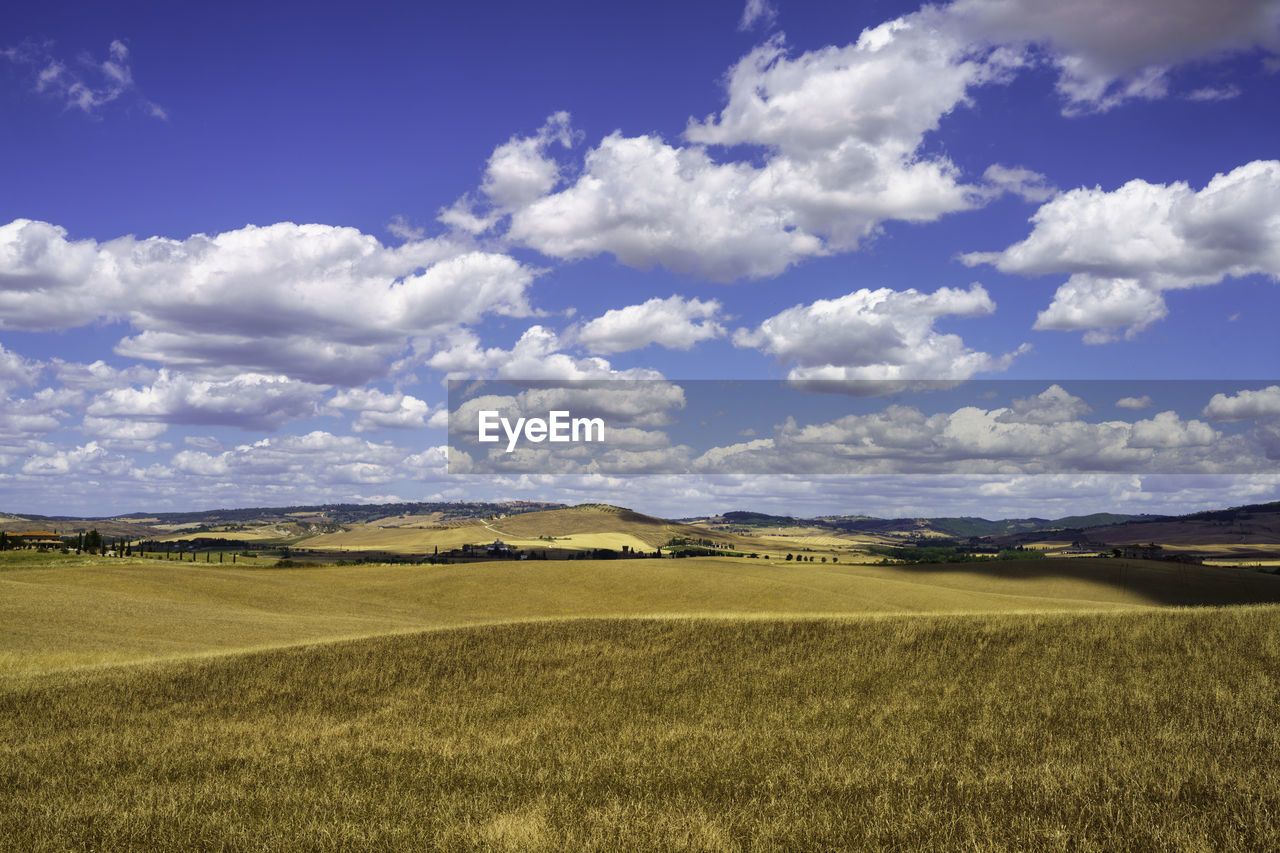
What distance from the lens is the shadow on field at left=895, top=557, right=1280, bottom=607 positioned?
71.8 m

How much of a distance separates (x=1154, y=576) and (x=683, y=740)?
82.0m

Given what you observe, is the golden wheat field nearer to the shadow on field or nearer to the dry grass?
the dry grass

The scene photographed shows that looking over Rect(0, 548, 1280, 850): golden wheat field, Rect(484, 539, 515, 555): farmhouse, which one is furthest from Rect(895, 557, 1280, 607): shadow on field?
Rect(484, 539, 515, 555): farmhouse

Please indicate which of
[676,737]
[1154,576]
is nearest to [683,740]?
[676,737]

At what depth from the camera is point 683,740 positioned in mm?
16500

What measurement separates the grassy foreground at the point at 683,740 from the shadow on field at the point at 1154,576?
5295 centimetres

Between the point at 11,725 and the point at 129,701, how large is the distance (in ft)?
8.32

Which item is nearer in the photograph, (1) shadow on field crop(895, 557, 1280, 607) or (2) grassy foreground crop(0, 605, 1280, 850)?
(2) grassy foreground crop(0, 605, 1280, 850)

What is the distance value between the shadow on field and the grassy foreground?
174 ft

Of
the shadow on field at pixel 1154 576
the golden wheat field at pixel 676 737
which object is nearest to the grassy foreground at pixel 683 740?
the golden wheat field at pixel 676 737

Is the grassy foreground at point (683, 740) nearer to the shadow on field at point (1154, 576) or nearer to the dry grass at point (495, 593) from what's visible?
the dry grass at point (495, 593)

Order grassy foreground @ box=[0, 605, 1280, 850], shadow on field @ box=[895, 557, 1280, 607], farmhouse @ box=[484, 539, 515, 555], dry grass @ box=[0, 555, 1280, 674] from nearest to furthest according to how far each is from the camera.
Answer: grassy foreground @ box=[0, 605, 1280, 850] < dry grass @ box=[0, 555, 1280, 674] < shadow on field @ box=[895, 557, 1280, 607] < farmhouse @ box=[484, 539, 515, 555]

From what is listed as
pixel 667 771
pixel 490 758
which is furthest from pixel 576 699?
pixel 667 771

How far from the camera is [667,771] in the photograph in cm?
1423
